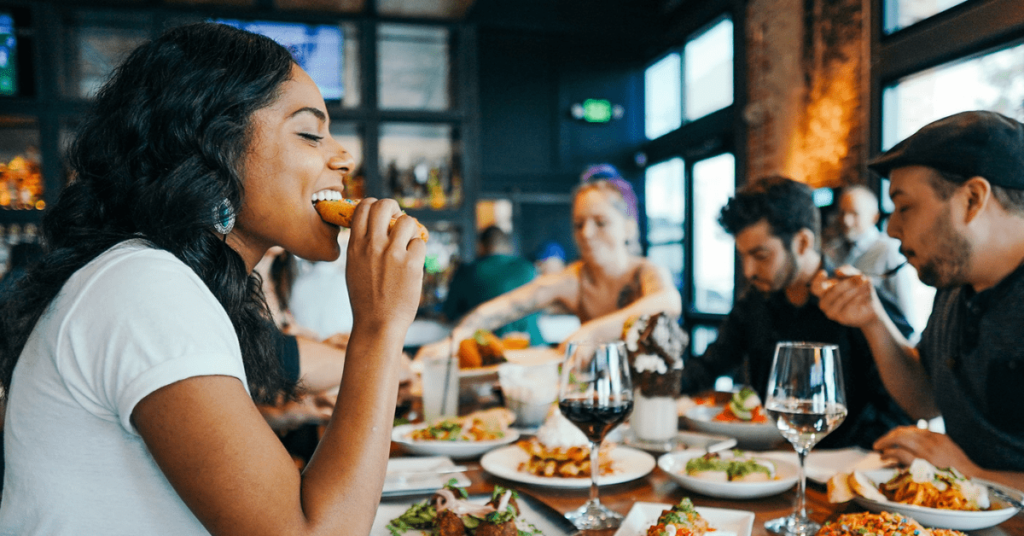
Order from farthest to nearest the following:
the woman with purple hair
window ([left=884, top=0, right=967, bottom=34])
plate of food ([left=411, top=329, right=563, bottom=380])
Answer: window ([left=884, top=0, right=967, bottom=34]) → the woman with purple hair → plate of food ([left=411, top=329, right=563, bottom=380])

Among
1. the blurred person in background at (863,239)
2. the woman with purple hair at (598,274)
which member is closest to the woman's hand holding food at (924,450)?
the woman with purple hair at (598,274)

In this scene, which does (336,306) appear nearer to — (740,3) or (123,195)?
(123,195)

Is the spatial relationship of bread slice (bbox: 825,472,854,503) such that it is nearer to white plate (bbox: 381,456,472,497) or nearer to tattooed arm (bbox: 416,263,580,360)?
white plate (bbox: 381,456,472,497)

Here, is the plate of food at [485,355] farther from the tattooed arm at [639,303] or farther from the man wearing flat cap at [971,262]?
the man wearing flat cap at [971,262]

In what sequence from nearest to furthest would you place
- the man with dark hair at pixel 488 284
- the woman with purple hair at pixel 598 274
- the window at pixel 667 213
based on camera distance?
1. the woman with purple hair at pixel 598 274
2. the man with dark hair at pixel 488 284
3. the window at pixel 667 213

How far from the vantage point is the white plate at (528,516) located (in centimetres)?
93

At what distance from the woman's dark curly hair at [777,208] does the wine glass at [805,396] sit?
3.92 ft

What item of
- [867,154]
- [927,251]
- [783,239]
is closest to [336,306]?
[783,239]

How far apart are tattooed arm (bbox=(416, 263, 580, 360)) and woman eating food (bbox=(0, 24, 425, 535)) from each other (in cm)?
174

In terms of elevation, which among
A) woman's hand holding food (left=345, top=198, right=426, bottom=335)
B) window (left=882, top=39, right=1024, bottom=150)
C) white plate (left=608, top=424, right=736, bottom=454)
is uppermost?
window (left=882, top=39, right=1024, bottom=150)

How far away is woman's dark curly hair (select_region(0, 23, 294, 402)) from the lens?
85 cm

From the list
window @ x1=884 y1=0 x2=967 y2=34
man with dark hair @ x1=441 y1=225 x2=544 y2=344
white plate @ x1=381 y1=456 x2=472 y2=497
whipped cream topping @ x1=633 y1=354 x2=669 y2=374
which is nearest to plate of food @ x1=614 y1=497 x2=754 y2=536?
white plate @ x1=381 y1=456 x2=472 y2=497

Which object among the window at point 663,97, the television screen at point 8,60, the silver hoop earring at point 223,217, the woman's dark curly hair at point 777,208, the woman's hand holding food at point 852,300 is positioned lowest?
the woman's hand holding food at point 852,300

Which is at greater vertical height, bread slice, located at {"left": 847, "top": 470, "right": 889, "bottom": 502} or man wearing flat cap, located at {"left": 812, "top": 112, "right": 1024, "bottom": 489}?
man wearing flat cap, located at {"left": 812, "top": 112, "right": 1024, "bottom": 489}
